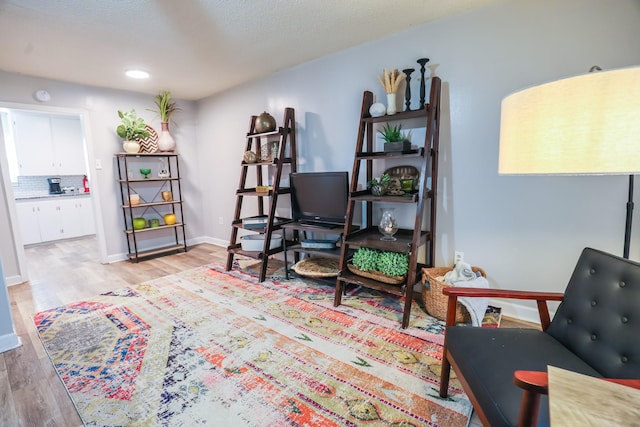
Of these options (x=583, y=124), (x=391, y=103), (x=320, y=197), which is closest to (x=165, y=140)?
(x=320, y=197)

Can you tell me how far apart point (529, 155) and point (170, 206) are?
15.6 feet

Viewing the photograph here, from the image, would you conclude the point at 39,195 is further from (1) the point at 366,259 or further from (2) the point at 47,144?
(1) the point at 366,259

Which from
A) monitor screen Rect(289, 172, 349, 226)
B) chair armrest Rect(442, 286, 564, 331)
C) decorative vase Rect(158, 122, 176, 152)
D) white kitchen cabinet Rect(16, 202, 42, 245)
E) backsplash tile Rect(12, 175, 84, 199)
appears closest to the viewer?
chair armrest Rect(442, 286, 564, 331)

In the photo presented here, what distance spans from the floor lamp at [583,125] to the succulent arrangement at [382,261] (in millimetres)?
1396

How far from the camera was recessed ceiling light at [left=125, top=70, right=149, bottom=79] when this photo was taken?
3277mm

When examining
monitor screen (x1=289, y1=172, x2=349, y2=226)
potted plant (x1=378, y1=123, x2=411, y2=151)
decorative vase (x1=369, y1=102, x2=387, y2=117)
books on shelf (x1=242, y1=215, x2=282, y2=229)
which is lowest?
books on shelf (x1=242, y1=215, x2=282, y2=229)

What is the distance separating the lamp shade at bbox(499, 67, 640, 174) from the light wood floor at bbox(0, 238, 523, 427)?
169 cm

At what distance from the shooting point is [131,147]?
391 centimetres

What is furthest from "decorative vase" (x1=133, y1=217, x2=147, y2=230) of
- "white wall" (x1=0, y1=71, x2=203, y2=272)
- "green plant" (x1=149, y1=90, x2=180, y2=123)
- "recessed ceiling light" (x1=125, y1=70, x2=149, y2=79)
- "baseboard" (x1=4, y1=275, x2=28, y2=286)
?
"recessed ceiling light" (x1=125, y1=70, x2=149, y2=79)

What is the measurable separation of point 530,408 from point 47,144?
23.8ft

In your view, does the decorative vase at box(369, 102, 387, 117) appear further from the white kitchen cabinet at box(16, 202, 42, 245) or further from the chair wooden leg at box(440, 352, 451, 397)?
the white kitchen cabinet at box(16, 202, 42, 245)

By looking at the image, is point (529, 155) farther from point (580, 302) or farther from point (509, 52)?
point (509, 52)

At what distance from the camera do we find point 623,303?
108 centimetres

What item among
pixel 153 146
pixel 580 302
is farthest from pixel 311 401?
pixel 153 146
